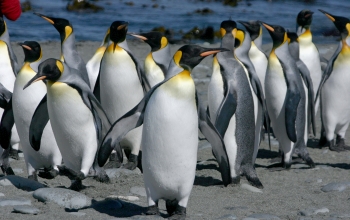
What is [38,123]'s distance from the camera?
528 centimetres

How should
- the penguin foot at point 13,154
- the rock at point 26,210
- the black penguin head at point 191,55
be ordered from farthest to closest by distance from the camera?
1. the penguin foot at point 13,154
2. the black penguin head at point 191,55
3. the rock at point 26,210

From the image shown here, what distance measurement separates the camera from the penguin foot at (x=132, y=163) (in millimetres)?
6300

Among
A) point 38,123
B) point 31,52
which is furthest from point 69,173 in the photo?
point 31,52

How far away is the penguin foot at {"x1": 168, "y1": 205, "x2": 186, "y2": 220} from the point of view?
453cm

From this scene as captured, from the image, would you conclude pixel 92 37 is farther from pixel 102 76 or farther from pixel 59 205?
pixel 59 205

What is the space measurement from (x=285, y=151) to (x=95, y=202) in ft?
7.98

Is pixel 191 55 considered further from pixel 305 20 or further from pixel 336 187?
pixel 305 20

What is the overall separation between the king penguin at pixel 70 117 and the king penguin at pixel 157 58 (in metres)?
1.46

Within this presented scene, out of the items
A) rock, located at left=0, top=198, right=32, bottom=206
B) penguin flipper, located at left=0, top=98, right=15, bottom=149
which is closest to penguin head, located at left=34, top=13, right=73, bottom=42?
penguin flipper, located at left=0, top=98, right=15, bottom=149

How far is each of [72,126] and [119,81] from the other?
47.9 inches

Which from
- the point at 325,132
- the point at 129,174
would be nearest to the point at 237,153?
the point at 129,174

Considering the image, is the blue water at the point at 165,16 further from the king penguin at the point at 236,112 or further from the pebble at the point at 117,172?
the king penguin at the point at 236,112

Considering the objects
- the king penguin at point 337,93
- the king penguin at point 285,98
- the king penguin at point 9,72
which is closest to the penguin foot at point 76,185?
the king penguin at point 9,72

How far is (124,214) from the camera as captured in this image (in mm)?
4613
